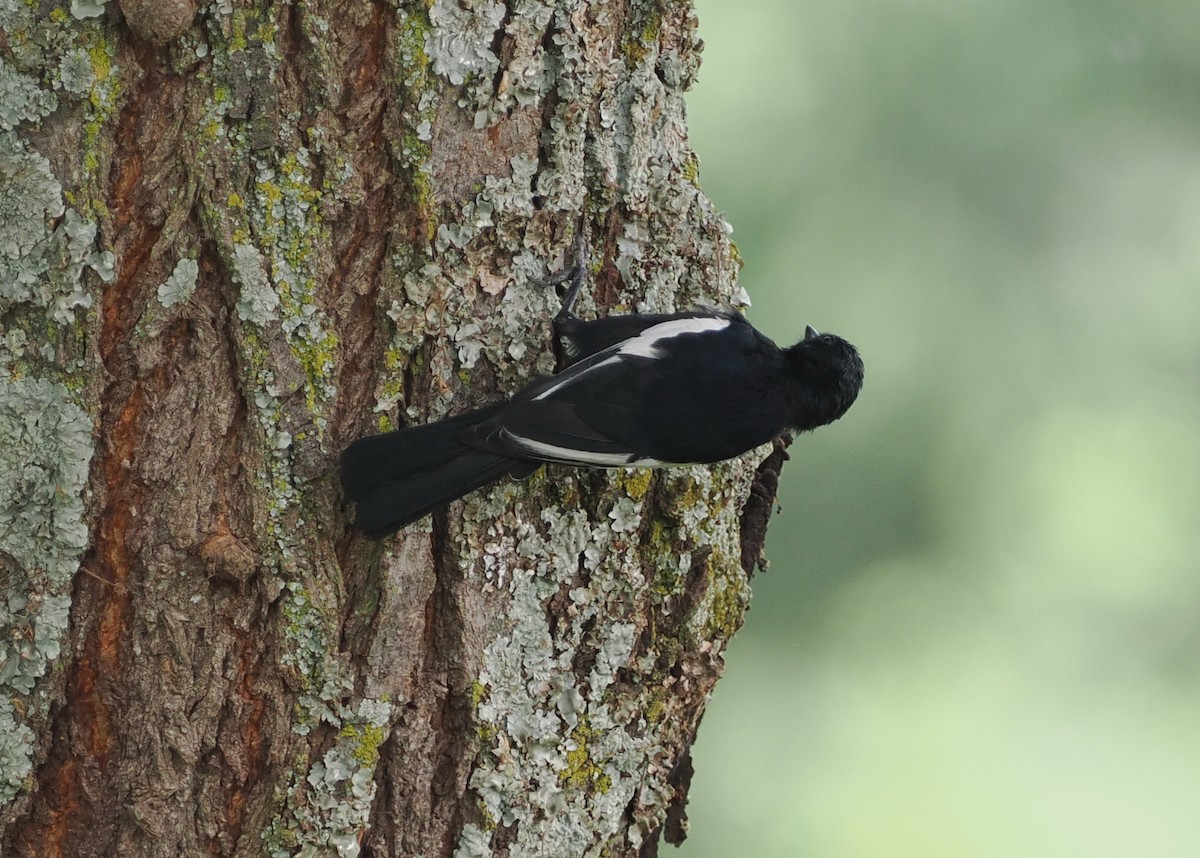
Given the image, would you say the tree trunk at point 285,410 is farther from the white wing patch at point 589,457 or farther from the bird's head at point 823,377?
the bird's head at point 823,377

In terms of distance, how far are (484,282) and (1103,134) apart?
3360mm

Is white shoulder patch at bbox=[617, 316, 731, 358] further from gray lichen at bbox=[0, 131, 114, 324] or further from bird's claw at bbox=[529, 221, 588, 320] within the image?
gray lichen at bbox=[0, 131, 114, 324]

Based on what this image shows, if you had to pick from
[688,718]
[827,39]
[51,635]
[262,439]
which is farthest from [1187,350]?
[51,635]

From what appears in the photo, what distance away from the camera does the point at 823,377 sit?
9.08 ft

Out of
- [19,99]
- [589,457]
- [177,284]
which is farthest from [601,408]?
[19,99]

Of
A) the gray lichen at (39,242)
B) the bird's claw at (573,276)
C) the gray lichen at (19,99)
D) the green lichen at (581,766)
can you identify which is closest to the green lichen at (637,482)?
the bird's claw at (573,276)

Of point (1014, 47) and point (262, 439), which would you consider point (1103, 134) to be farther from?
point (262, 439)

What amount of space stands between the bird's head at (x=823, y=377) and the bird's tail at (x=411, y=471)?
0.78 metres

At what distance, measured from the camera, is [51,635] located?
2.07m

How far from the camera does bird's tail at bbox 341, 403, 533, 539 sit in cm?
207

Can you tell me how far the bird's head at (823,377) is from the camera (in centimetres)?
272

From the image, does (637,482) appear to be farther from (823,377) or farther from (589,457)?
(823,377)

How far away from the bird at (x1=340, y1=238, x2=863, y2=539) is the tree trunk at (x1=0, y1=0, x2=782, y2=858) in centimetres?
7

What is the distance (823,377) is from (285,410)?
120cm
